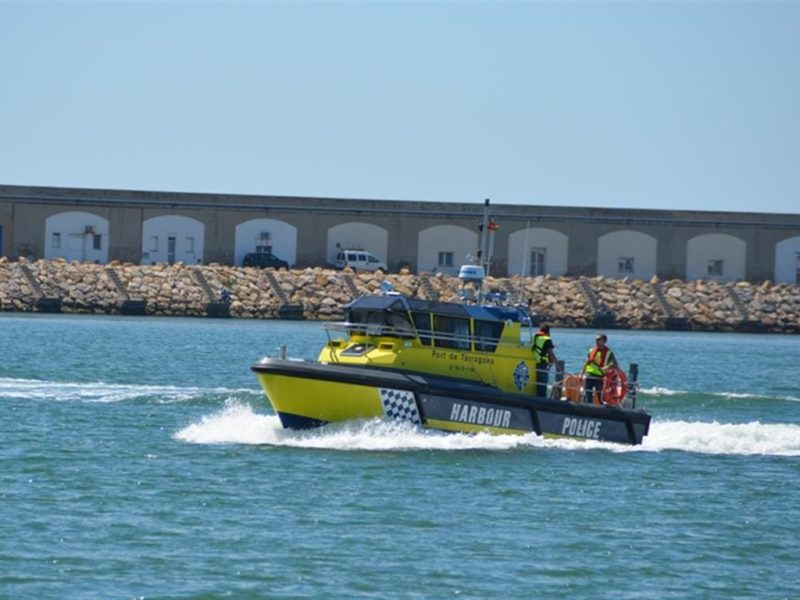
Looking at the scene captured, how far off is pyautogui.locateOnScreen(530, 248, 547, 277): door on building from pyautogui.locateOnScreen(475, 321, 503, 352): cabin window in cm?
5230

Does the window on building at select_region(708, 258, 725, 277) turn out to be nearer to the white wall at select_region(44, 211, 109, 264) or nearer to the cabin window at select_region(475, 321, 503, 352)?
the white wall at select_region(44, 211, 109, 264)

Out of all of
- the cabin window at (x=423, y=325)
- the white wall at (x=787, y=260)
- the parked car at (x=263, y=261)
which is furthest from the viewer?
the white wall at (x=787, y=260)

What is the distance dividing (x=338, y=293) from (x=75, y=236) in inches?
476

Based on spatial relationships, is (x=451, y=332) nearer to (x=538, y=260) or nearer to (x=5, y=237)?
(x=5, y=237)

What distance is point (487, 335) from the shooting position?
88.6ft

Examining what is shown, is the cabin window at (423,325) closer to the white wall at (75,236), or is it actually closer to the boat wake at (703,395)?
the boat wake at (703,395)

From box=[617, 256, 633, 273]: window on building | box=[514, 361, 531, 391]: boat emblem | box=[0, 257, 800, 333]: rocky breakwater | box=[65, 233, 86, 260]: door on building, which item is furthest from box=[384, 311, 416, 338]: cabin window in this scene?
box=[617, 256, 633, 273]: window on building

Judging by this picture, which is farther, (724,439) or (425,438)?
(724,439)

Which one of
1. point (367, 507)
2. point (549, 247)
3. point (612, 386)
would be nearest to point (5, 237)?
point (549, 247)

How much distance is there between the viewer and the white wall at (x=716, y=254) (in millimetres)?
80750

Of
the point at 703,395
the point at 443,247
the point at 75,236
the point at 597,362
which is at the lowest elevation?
the point at 703,395

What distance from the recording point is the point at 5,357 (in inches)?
1774

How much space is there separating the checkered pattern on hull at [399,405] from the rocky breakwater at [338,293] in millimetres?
45041

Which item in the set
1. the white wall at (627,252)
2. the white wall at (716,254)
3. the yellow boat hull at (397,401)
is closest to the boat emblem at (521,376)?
the yellow boat hull at (397,401)
